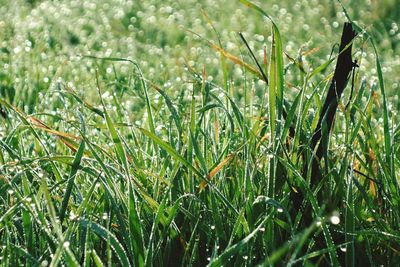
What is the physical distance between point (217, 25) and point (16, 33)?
138cm

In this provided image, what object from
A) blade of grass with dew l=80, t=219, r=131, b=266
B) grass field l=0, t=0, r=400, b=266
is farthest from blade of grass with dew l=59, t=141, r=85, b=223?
blade of grass with dew l=80, t=219, r=131, b=266

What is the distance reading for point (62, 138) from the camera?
1640 mm

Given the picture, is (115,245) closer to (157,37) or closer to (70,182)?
(70,182)

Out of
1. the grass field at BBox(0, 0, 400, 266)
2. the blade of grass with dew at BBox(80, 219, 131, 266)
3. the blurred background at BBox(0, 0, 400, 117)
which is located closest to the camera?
the blade of grass with dew at BBox(80, 219, 131, 266)

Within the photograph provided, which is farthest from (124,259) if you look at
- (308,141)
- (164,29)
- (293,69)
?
(164,29)

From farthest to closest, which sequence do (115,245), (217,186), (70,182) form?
1. (217,186)
2. (70,182)
3. (115,245)

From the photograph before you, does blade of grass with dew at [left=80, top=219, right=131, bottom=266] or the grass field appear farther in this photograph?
the grass field

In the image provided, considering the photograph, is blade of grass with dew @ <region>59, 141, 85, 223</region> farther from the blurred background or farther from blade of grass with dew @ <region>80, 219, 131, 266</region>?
the blurred background

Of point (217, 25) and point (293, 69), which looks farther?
point (217, 25)

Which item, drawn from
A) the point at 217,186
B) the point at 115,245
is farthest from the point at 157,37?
the point at 115,245

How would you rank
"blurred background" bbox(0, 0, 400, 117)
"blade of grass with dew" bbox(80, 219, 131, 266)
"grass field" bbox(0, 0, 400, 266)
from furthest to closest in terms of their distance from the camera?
"blurred background" bbox(0, 0, 400, 117) < "grass field" bbox(0, 0, 400, 266) < "blade of grass with dew" bbox(80, 219, 131, 266)

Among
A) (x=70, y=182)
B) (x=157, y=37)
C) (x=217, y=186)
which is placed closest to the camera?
(x=70, y=182)

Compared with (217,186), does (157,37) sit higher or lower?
lower

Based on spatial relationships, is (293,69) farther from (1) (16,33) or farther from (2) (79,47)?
(1) (16,33)
